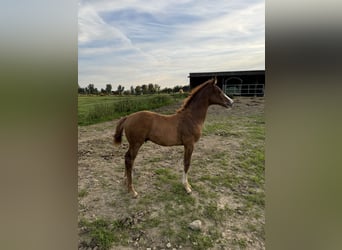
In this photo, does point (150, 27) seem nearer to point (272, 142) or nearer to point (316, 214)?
point (272, 142)

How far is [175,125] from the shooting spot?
4.20 ft

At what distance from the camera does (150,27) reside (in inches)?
36.6

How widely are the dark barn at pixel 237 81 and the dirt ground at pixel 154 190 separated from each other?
0.06m

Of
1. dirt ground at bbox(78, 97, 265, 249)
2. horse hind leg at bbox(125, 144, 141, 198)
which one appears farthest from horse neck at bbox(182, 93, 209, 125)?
horse hind leg at bbox(125, 144, 141, 198)

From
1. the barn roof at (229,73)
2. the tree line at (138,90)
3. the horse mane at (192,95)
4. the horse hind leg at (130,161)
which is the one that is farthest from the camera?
the horse hind leg at (130,161)

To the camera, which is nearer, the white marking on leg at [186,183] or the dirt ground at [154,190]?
the dirt ground at [154,190]

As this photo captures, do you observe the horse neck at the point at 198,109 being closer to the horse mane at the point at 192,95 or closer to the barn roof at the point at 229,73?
the horse mane at the point at 192,95

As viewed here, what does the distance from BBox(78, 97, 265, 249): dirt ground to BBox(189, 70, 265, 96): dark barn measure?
0.06 metres

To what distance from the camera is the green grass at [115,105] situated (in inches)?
39.9

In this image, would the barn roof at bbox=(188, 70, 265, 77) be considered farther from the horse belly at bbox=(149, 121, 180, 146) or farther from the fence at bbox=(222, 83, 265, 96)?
the horse belly at bbox=(149, 121, 180, 146)

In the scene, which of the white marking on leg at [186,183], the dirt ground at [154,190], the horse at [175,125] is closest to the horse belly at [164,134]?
the horse at [175,125]

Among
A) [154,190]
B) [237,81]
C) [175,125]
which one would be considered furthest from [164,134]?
[237,81]

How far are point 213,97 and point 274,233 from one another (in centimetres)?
72

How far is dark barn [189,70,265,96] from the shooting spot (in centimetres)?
80
